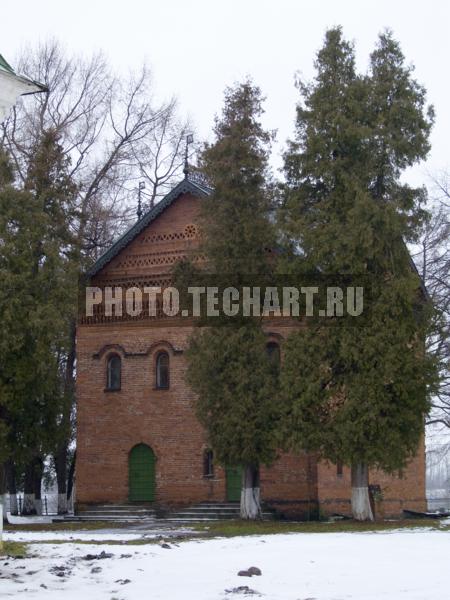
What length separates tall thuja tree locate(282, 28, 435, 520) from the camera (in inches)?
821

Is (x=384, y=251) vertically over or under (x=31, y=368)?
over

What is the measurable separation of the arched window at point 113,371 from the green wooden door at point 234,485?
4275 millimetres

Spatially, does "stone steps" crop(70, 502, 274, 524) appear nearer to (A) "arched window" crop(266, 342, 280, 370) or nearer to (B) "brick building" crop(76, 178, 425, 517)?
(B) "brick building" crop(76, 178, 425, 517)

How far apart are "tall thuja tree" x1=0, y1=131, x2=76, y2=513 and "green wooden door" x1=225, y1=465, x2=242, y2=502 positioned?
15.6ft

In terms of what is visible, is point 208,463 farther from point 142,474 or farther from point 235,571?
point 235,571

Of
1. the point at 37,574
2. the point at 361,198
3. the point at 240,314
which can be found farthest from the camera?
the point at 240,314

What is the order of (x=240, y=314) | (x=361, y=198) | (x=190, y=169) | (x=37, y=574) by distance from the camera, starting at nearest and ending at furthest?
1. (x=37, y=574)
2. (x=361, y=198)
3. (x=240, y=314)
4. (x=190, y=169)

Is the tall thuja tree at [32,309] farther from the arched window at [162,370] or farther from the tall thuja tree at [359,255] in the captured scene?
the tall thuja tree at [359,255]

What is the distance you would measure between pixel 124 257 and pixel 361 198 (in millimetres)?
8505

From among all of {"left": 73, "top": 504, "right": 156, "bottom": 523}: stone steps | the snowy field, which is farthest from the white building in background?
{"left": 73, "top": 504, "right": 156, "bottom": 523}: stone steps

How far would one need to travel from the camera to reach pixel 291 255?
2239 centimetres

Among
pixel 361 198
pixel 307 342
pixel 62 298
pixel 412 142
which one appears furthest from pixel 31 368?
pixel 412 142

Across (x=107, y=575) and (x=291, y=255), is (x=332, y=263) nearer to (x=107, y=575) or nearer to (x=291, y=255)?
(x=291, y=255)

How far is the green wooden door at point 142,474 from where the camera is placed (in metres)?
26.2
